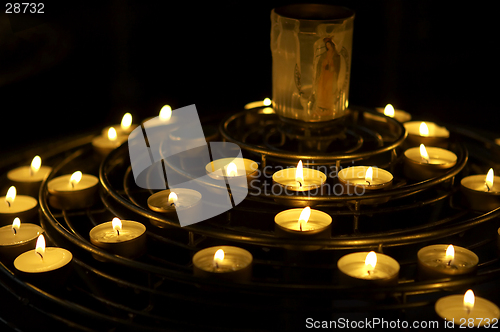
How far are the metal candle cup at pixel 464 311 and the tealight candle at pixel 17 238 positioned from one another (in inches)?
35.2

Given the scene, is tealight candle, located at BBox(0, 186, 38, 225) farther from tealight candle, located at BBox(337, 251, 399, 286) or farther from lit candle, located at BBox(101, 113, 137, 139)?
tealight candle, located at BBox(337, 251, 399, 286)

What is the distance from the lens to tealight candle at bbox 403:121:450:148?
5.65 ft

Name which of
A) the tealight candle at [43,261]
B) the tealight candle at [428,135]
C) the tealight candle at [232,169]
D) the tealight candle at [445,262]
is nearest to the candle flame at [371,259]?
the tealight candle at [445,262]

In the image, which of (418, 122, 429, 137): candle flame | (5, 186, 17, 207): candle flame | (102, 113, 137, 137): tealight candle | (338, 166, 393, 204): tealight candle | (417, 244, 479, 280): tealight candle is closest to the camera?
(417, 244, 479, 280): tealight candle

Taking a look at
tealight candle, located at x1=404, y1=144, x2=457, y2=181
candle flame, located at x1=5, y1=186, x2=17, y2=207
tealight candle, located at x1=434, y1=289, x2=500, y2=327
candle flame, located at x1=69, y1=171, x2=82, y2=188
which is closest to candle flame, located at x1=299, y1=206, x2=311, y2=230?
tealight candle, located at x1=434, y1=289, x2=500, y2=327

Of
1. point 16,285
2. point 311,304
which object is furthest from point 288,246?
point 16,285

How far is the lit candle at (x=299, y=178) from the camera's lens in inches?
52.5

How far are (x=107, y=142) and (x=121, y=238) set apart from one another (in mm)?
620

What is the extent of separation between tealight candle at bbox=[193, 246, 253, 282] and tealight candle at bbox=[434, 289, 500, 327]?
1.22 ft

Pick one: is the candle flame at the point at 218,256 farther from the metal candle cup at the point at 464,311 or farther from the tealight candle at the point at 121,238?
the metal candle cup at the point at 464,311

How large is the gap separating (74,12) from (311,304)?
5.17ft

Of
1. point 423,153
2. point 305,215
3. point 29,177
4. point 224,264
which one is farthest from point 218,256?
point 29,177

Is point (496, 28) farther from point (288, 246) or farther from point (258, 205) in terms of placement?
point (288, 246)

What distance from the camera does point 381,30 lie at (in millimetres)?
2477
